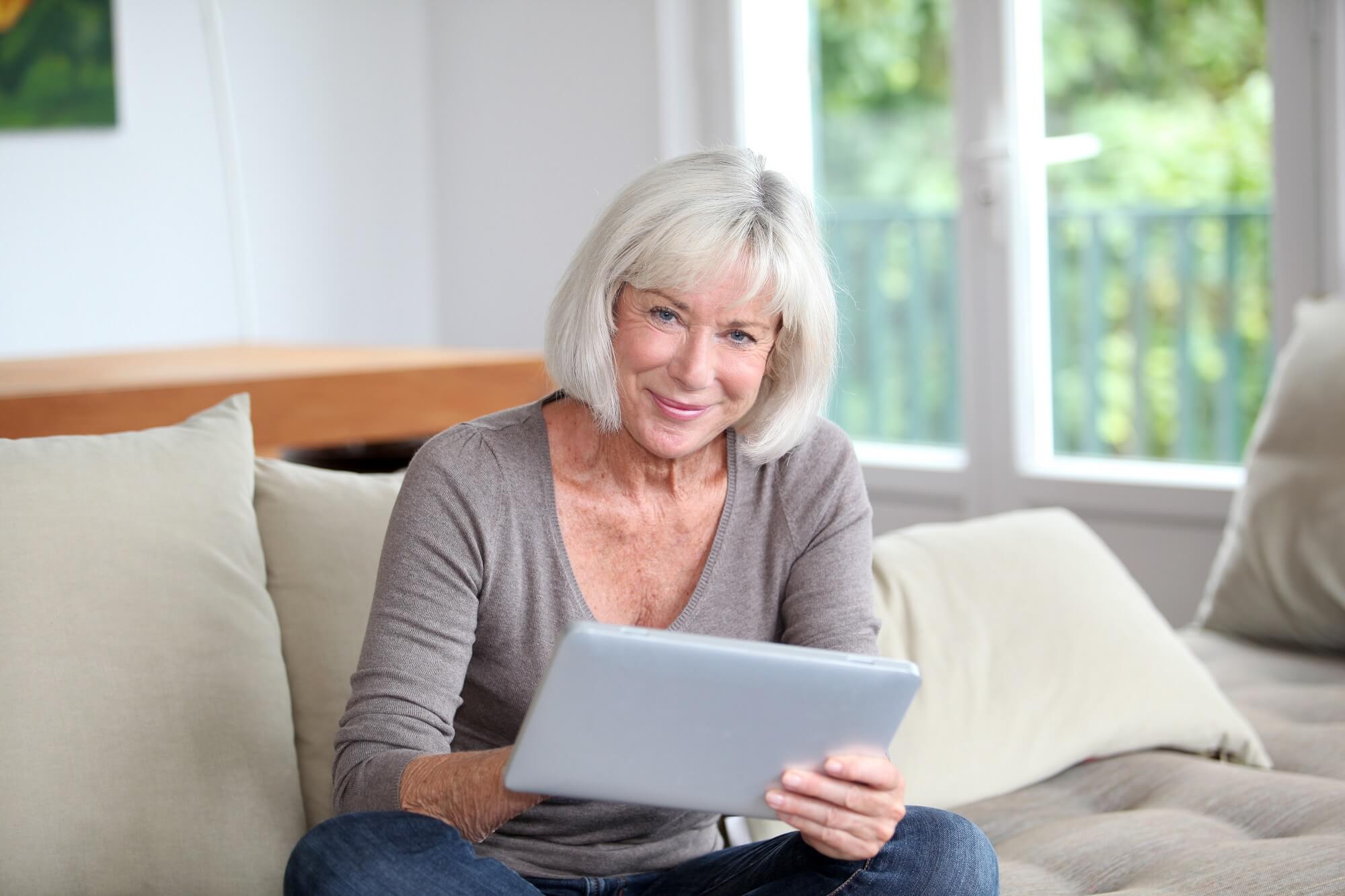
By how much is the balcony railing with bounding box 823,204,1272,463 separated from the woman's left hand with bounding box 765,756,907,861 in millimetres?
1663

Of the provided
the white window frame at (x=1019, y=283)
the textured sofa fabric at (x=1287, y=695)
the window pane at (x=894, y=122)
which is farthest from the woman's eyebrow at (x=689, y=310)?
the window pane at (x=894, y=122)

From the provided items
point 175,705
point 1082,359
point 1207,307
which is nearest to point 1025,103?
point 1082,359

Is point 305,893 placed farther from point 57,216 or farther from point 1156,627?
point 57,216

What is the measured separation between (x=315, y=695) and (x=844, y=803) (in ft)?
2.12

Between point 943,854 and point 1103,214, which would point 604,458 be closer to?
point 943,854

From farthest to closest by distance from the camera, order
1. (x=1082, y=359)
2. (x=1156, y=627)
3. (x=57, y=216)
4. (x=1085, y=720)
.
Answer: (x=1082, y=359), (x=57, y=216), (x=1156, y=627), (x=1085, y=720)

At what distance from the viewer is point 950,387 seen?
17.5 ft

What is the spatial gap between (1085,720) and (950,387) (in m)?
3.77


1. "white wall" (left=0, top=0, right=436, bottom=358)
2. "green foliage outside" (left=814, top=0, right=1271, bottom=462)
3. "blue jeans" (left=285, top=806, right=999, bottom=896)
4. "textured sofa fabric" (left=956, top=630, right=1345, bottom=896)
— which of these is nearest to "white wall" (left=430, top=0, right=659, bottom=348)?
"white wall" (left=0, top=0, right=436, bottom=358)

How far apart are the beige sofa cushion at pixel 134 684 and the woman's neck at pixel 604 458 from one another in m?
0.37

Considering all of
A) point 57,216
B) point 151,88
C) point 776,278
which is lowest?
point 776,278

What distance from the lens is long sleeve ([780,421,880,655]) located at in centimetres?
135

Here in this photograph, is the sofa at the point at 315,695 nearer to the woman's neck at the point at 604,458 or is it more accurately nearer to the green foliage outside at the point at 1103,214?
the woman's neck at the point at 604,458

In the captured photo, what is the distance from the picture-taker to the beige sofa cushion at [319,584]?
4.80 feet
